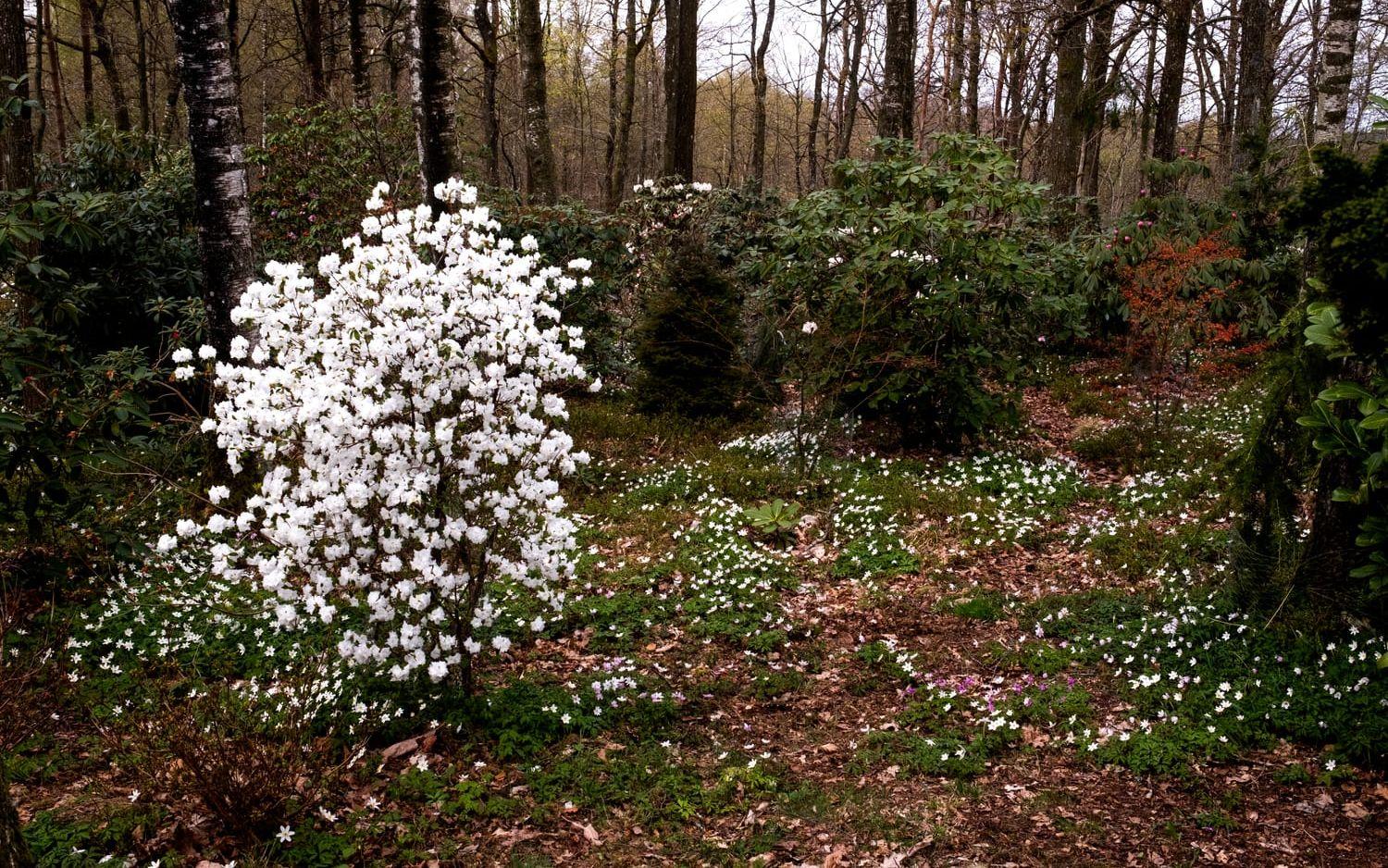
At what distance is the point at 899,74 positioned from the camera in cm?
1244

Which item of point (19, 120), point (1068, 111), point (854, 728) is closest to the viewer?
point (854, 728)

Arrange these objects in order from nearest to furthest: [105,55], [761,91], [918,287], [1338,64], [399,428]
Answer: [399,428] → [1338,64] → [918,287] → [105,55] → [761,91]

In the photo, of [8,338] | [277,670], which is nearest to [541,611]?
[277,670]

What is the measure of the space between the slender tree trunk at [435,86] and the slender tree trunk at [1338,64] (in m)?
8.46

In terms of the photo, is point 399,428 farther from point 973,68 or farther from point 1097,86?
point 973,68

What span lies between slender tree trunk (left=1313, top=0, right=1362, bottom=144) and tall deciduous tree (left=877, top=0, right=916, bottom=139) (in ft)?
16.7

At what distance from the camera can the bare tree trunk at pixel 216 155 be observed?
630 cm

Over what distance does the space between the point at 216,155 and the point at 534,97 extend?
1156 cm

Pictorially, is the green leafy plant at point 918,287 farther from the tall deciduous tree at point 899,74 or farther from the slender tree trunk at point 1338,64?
the tall deciduous tree at point 899,74

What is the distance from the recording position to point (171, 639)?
5367 millimetres

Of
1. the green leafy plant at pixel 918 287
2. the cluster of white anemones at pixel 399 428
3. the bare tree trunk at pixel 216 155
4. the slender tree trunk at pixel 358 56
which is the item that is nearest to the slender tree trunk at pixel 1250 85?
the green leafy plant at pixel 918 287

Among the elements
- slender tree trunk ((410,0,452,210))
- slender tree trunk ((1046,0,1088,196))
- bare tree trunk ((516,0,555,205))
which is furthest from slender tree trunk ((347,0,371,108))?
slender tree trunk ((1046,0,1088,196))

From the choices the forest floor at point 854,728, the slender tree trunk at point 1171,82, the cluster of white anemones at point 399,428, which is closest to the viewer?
the forest floor at point 854,728

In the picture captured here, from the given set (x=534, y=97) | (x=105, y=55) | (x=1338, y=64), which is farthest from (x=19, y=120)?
(x=1338, y=64)
